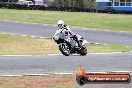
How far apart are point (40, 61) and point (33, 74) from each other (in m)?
3.27

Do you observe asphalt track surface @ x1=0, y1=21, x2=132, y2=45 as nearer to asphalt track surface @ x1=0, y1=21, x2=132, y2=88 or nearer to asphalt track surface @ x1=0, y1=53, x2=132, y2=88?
asphalt track surface @ x1=0, y1=21, x2=132, y2=88

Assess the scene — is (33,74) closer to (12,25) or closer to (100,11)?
(12,25)

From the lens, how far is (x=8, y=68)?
48.4ft

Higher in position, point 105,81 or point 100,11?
point 105,81

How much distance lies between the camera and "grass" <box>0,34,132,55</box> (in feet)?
72.5

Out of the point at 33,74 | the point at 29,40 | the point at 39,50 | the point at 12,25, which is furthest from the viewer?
the point at 12,25

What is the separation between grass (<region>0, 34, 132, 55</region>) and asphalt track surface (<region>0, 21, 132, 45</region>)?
277 centimetres

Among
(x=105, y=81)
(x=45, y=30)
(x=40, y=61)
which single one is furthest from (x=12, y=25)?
(x=105, y=81)

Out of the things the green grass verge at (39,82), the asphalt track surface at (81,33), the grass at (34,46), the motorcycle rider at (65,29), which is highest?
the motorcycle rider at (65,29)

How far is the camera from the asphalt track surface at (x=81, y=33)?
28859 mm

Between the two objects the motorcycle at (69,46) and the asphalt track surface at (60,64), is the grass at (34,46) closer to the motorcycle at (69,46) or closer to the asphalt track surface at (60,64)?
the motorcycle at (69,46)

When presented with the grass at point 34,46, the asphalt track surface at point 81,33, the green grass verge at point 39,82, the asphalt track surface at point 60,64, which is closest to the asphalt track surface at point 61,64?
the asphalt track surface at point 60,64

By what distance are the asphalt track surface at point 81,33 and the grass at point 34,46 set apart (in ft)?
9.08

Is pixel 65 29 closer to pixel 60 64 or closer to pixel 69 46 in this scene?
pixel 69 46
